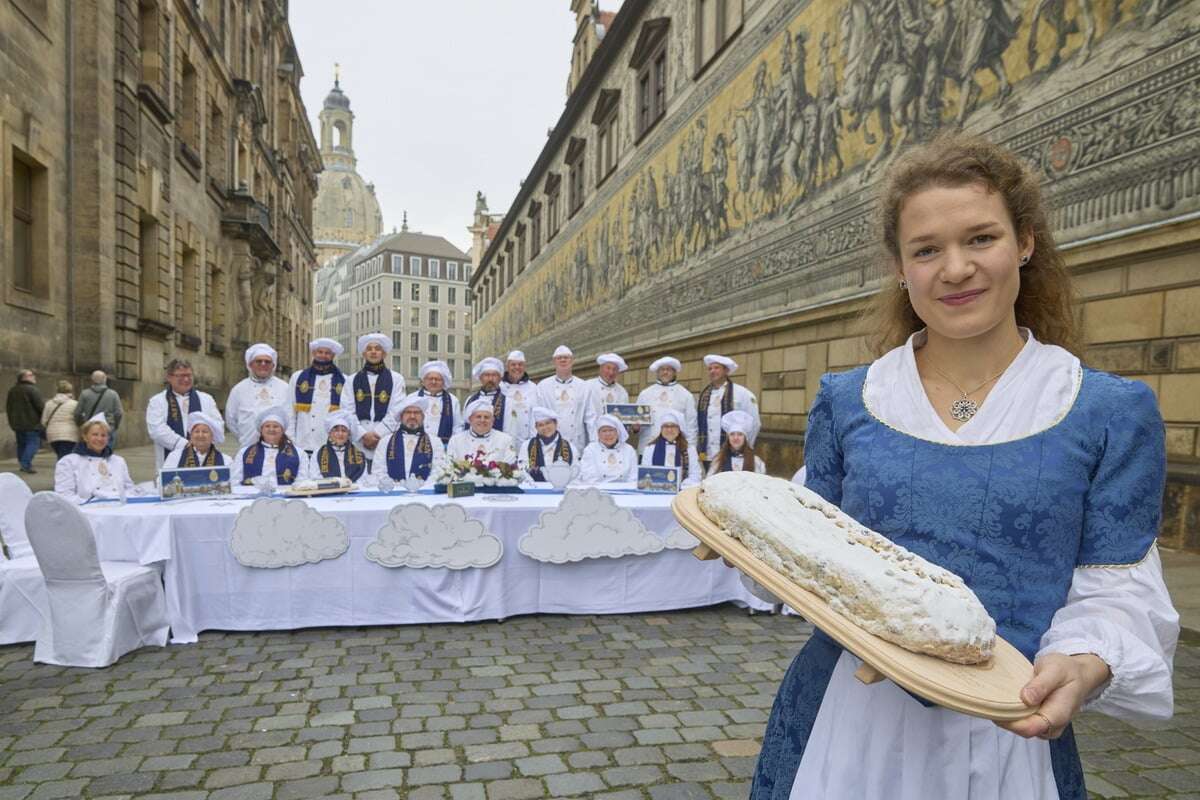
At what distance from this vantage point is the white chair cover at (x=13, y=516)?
5.22 meters

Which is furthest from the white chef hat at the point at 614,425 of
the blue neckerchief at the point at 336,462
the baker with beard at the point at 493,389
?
the blue neckerchief at the point at 336,462

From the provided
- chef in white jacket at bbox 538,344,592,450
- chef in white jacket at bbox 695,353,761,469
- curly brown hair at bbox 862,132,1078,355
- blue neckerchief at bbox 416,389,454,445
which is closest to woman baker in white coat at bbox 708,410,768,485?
chef in white jacket at bbox 695,353,761,469

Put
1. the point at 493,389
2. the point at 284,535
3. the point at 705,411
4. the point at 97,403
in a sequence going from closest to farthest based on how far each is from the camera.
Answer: the point at 284,535 → the point at 493,389 → the point at 705,411 → the point at 97,403

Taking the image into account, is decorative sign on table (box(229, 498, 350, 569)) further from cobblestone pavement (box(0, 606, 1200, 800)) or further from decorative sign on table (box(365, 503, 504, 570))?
cobblestone pavement (box(0, 606, 1200, 800))

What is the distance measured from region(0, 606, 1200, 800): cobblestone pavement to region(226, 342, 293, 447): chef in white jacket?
3.23 meters

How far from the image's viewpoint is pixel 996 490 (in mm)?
1290

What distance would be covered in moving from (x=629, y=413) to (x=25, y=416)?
9.38 m

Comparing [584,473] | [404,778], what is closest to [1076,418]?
[404,778]

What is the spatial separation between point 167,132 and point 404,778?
66.0 feet

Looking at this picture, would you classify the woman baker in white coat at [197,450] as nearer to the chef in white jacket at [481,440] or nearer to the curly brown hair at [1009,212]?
the chef in white jacket at [481,440]

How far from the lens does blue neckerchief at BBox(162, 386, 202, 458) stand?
24.8 feet

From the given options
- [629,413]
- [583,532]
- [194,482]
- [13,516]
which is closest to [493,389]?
[629,413]

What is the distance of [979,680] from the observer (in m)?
1.07

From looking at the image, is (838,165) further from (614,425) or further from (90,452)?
(90,452)
